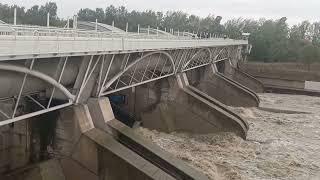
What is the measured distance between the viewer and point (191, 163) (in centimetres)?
2172

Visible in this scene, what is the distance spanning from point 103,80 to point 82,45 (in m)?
4.53

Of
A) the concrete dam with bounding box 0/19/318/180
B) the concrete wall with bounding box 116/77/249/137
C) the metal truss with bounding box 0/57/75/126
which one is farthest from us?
the concrete wall with bounding box 116/77/249/137

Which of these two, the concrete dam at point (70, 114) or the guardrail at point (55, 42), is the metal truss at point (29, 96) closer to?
the concrete dam at point (70, 114)

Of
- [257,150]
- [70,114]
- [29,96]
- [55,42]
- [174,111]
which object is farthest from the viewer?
[174,111]

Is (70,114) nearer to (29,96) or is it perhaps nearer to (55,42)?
(29,96)

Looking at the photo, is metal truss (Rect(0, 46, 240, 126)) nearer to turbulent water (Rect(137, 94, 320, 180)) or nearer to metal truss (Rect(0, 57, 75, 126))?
metal truss (Rect(0, 57, 75, 126))

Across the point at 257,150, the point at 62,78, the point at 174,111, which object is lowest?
the point at 257,150

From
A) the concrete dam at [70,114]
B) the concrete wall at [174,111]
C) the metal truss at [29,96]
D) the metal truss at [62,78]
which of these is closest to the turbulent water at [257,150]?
the concrete wall at [174,111]

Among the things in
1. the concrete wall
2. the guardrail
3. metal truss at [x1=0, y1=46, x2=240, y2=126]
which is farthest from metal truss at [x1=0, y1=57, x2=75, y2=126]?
the concrete wall

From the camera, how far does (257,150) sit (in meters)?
25.4

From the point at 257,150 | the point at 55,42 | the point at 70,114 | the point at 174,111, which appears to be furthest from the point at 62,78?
the point at 174,111

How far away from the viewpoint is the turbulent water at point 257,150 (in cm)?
2149

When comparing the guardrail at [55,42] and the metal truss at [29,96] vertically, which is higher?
the guardrail at [55,42]

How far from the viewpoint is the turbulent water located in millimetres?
21486
